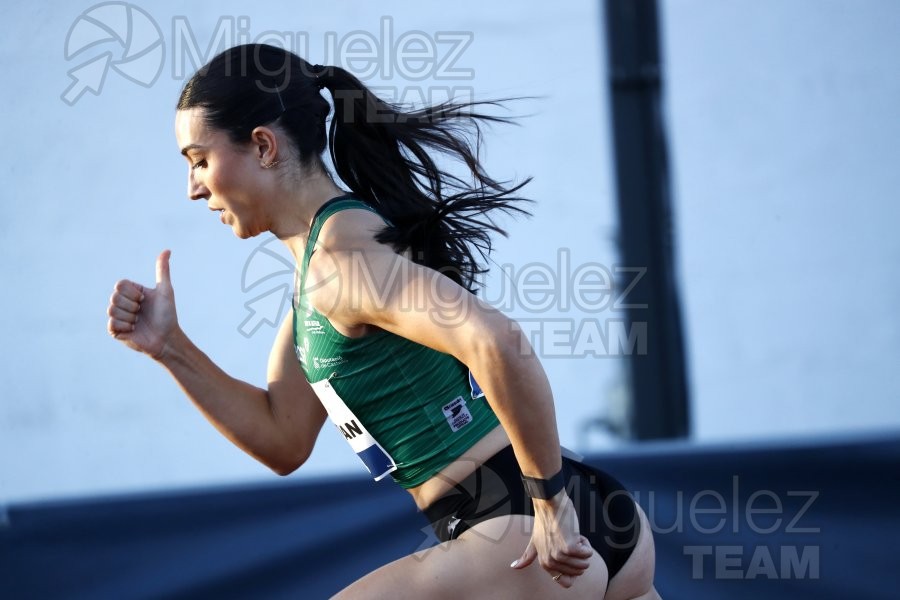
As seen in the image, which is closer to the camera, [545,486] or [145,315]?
[545,486]

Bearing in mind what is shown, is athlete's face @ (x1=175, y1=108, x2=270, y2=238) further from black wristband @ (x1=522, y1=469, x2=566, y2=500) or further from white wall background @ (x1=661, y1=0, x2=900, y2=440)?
white wall background @ (x1=661, y1=0, x2=900, y2=440)

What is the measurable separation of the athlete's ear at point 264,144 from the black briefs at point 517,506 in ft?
1.70

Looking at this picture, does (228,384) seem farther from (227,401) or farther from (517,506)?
(517,506)

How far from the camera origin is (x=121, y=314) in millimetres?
1520

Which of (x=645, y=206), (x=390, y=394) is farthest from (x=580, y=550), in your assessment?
(x=645, y=206)

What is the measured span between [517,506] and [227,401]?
558mm

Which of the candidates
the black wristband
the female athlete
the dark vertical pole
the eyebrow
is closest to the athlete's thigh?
the female athlete

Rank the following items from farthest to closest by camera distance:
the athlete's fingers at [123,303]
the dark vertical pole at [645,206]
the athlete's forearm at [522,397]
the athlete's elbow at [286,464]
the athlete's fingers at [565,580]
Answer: the dark vertical pole at [645,206] → the athlete's elbow at [286,464] → the athlete's fingers at [123,303] → the athlete's fingers at [565,580] → the athlete's forearm at [522,397]

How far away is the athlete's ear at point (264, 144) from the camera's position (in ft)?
4.57

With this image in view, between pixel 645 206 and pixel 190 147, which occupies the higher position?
pixel 190 147

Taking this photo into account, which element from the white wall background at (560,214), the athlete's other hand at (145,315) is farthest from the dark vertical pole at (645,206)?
the athlete's other hand at (145,315)

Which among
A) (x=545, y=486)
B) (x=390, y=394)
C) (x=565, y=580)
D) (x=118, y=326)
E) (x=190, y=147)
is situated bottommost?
(x=565, y=580)

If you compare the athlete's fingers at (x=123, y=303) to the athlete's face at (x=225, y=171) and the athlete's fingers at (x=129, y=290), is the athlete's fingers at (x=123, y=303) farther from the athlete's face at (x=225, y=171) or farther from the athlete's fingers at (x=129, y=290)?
the athlete's face at (x=225, y=171)

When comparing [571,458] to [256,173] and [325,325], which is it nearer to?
[325,325]
